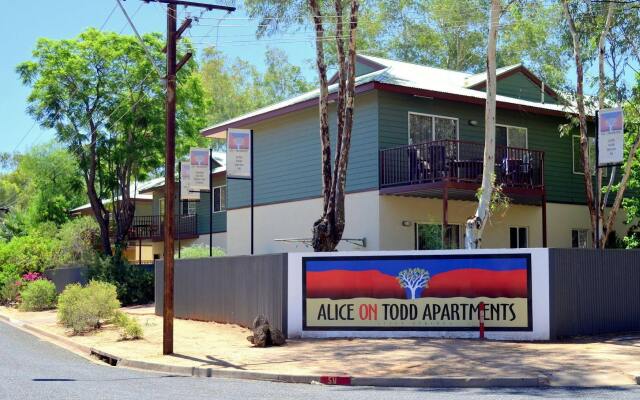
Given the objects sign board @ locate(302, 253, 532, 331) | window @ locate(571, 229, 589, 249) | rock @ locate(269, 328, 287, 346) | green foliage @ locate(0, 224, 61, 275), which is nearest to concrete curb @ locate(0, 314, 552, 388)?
rock @ locate(269, 328, 287, 346)

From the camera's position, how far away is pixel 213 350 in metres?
16.9

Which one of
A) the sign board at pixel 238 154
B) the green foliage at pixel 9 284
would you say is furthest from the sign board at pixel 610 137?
the green foliage at pixel 9 284

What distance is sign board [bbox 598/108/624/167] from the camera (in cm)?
1991

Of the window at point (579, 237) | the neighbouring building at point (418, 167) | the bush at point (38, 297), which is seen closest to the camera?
the neighbouring building at point (418, 167)

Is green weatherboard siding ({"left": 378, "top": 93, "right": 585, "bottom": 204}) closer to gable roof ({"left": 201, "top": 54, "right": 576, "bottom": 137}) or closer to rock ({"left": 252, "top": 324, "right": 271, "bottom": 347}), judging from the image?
gable roof ({"left": 201, "top": 54, "right": 576, "bottom": 137})

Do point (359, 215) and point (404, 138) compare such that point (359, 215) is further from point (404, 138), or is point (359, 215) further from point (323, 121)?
point (323, 121)

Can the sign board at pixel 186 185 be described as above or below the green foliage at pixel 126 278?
above

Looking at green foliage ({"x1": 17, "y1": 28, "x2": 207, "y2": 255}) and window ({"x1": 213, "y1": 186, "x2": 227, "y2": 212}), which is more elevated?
green foliage ({"x1": 17, "y1": 28, "x2": 207, "y2": 255})

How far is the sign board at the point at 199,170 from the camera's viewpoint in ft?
83.9

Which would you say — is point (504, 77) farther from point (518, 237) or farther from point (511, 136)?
point (518, 237)

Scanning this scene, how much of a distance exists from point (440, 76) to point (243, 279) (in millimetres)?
12349

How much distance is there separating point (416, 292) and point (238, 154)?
8.40m

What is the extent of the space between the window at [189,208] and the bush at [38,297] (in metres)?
10.4

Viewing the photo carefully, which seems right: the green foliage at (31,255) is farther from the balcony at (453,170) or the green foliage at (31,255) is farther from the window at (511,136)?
the window at (511,136)
